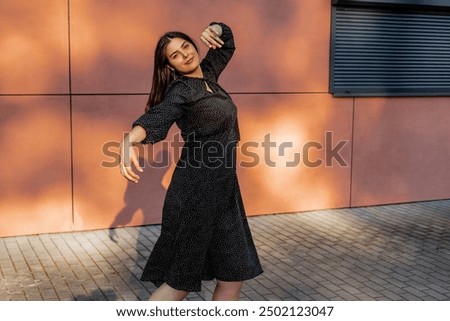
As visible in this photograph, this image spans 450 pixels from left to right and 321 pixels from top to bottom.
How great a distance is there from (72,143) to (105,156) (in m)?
0.37

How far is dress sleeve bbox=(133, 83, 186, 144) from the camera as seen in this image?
3.12 meters

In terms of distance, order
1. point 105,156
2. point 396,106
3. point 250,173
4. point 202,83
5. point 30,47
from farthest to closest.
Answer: point 396,106 → point 250,173 → point 105,156 → point 30,47 → point 202,83

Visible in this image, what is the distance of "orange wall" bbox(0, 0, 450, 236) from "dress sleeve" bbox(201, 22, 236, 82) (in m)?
2.92

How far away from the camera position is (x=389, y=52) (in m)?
7.71

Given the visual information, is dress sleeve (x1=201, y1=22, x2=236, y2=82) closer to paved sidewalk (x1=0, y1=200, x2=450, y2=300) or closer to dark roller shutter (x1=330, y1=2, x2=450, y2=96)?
paved sidewalk (x1=0, y1=200, x2=450, y2=300)

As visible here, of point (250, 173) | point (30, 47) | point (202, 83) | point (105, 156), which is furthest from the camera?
point (250, 173)

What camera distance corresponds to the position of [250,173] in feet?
23.8

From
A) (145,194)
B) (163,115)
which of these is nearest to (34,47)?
(145,194)

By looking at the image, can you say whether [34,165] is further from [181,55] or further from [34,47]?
[181,55]

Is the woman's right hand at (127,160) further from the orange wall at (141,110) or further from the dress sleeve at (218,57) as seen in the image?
the orange wall at (141,110)

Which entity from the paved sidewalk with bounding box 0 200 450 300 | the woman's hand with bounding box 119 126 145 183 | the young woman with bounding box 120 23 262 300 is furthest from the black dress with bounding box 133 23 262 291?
the paved sidewalk with bounding box 0 200 450 300

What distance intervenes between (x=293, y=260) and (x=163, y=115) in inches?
115

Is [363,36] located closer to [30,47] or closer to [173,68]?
[30,47]

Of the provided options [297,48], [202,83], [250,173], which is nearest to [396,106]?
[297,48]
